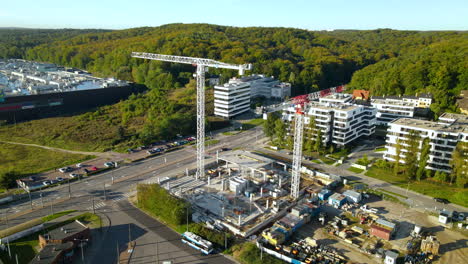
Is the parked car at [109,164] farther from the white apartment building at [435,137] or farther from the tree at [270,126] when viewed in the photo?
the white apartment building at [435,137]

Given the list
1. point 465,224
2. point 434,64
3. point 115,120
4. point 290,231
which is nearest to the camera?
point 290,231

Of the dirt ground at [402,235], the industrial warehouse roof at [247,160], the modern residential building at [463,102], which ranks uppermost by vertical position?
the modern residential building at [463,102]

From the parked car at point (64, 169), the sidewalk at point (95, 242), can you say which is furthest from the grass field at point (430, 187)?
the parked car at point (64, 169)

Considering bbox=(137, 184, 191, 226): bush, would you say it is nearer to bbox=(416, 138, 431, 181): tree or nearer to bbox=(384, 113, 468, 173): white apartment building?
bbox=(416, 138, 431, 181): tree

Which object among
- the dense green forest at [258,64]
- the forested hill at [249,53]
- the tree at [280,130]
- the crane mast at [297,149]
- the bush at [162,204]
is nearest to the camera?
the bush at [162,204]

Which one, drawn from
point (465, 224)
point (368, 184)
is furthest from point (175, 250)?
point (465, 224)

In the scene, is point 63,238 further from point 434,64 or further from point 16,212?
point 434,64
